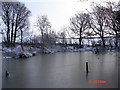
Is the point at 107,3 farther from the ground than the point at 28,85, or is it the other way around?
the point at 107,3

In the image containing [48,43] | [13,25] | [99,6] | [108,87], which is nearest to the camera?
[108,87]

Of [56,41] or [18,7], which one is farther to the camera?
[56,41]

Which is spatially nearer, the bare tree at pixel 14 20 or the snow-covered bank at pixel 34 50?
the snow-covered bank at pixel 34 50

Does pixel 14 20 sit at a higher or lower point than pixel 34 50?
higher

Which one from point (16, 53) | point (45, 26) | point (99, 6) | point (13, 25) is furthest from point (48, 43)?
point (99, 6)

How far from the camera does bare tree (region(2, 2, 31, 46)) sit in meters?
16.6

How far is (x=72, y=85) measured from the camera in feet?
14.1

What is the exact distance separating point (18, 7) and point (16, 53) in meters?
7.04

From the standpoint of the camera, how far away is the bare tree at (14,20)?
1659 cm

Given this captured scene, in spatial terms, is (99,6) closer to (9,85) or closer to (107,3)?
(107,3)

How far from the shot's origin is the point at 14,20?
59.3ft

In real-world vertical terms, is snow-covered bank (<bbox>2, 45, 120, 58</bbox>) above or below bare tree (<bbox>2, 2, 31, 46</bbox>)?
below

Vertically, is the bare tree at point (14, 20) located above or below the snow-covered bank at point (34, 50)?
above

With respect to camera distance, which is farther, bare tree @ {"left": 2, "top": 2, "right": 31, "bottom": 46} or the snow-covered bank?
bare tree @ {"left": 2, "top": 2, "right": 31, "bottom": 46}
